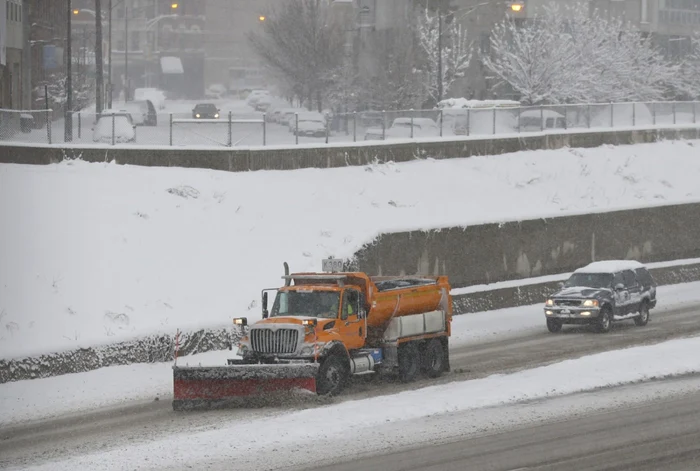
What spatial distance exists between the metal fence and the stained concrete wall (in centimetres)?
840

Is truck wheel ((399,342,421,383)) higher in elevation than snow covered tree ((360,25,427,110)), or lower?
lower

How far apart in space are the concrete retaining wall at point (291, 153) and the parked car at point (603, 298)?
38.2 feet

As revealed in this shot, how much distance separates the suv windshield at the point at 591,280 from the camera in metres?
36.0

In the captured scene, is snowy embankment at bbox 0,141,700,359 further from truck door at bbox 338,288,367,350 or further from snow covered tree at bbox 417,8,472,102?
snow covered tree at bbox 417,8,472,102

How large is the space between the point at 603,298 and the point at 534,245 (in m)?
7.61

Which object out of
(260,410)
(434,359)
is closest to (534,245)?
(434,359)

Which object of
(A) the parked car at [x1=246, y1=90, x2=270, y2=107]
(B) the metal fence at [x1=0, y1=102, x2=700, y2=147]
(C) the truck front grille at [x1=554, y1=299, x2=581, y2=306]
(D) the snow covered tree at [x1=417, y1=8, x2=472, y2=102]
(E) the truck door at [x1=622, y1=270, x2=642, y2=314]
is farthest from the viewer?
(A) the parked car at [x1=246, y1=90, x2=270, y2=107]

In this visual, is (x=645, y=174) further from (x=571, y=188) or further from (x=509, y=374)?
(x=509, y=374)

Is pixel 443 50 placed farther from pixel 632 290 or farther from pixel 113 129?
pixel 632 290

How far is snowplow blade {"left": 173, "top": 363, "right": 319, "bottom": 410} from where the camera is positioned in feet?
76.9

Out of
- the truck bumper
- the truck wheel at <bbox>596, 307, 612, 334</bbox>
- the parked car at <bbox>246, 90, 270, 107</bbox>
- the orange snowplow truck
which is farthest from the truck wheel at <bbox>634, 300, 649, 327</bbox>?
the parked car at <bbox>246, 90, 270, 107</bbox>

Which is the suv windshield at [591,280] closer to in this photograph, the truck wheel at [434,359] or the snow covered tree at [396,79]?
the truck wheel at [434,359]

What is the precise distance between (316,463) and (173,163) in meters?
23.6

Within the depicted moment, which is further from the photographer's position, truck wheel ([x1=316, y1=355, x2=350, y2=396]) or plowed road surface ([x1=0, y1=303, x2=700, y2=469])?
truck wheel ([x1=316, y1=355, x2=350, y2=396])
